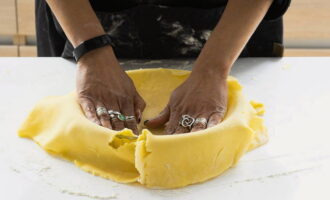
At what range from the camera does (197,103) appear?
0.91 meters

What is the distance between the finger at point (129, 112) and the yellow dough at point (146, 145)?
0.27ft

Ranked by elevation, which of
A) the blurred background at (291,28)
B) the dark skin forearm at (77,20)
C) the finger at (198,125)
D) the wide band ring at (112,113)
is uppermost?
the dark skin forearm at (77,20)

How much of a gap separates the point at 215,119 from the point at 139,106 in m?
0.17

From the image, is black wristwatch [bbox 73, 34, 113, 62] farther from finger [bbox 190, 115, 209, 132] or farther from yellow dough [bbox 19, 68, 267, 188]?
finger [bbox 190, 115, 209, 132]

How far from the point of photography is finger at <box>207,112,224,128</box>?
862 millimetres

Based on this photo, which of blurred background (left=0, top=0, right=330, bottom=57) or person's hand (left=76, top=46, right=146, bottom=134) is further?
blurred background (left=0, top=0, right=330, bottom=57)

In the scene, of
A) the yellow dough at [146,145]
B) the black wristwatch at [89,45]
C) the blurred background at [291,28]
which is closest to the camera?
the yellow dough at [146,145]

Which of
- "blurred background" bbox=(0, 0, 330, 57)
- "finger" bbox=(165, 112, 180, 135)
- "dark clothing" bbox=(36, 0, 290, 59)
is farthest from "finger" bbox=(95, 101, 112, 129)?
"blurred background" bbox=(0, 0, 330, 57)

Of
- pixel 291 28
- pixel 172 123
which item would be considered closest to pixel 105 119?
pixel 172 123

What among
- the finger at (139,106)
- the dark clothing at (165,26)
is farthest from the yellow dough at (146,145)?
the dark clothing at (165,26)

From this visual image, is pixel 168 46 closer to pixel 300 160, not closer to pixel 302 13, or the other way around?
pixel 300 160

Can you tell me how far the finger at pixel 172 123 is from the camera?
892 mm

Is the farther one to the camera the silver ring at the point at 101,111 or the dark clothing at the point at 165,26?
the dark clothing at the point at 165,26

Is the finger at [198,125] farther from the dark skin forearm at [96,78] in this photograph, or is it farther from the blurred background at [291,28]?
the blurred background at [291,28]
